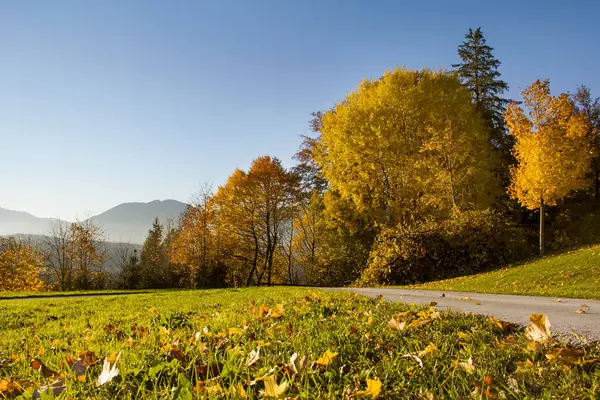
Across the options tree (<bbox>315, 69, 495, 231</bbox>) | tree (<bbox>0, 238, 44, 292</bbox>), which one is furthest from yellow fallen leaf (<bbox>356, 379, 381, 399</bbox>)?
tree (<bbox>0, 238, 44, 292</bbox>)

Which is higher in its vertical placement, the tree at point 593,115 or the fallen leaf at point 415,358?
the tree at point 593,115

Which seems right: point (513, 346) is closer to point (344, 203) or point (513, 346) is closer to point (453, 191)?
point (453, 191)

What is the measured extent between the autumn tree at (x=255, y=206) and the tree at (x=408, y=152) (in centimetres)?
540

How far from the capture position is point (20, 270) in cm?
2506

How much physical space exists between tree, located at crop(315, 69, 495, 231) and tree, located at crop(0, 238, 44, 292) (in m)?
22.7

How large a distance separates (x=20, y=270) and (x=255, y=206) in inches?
662

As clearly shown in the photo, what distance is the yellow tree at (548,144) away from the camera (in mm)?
16766

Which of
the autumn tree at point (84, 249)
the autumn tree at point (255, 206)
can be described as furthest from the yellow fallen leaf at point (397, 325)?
the autumn tree at point (84, 249)

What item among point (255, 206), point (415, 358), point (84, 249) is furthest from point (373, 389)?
point (84, 249)

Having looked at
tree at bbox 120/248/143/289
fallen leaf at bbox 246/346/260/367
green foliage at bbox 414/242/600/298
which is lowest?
tree at bbox 120/248/143/289

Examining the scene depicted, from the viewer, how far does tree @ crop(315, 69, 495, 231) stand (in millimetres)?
20656

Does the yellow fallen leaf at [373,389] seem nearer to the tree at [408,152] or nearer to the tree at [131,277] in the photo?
the tree at [408,152]

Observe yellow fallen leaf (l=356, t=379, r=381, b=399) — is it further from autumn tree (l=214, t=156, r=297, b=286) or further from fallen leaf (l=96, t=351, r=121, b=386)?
autumn tree (l=214, t=156, r=297, b=286)

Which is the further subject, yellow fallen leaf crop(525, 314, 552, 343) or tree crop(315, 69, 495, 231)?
tree crop(315, 69, 495, 231)
